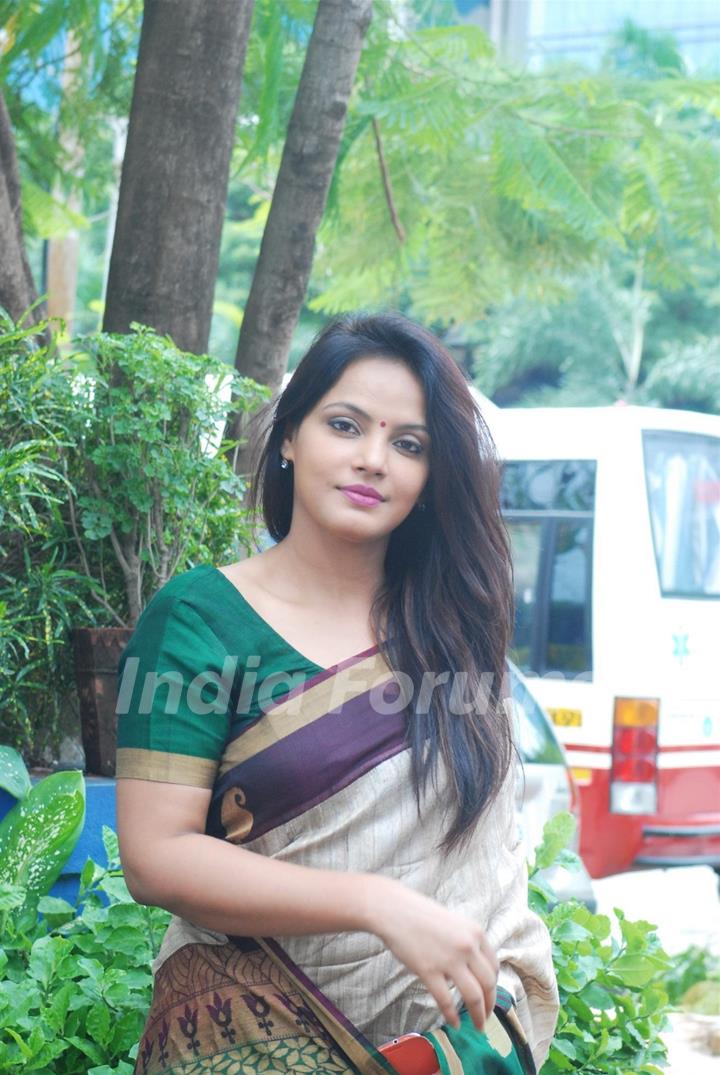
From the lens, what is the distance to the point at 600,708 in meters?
7.66

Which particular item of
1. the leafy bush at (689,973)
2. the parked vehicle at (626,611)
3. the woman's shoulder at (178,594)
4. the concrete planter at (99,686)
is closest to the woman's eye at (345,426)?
the woman's shoulder at (178,594)

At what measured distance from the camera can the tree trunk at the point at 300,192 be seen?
13.1ft

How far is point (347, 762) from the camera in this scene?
1794mm

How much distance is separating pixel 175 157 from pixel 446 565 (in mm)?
2010

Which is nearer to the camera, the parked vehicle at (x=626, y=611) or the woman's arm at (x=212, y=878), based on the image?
the woman's arm at (x=212, y=878)

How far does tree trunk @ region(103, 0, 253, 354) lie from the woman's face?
1825 mm

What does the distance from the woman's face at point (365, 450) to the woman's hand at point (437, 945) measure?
570mm

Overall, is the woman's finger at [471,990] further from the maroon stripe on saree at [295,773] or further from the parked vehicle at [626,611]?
the parked vehicle at [626,611]

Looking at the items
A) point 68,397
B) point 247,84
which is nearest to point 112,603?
point 68,397

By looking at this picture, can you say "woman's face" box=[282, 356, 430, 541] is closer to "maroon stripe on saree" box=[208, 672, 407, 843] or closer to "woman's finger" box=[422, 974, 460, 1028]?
"maroon stripe on saree" box=[208, 672, 407, 843]

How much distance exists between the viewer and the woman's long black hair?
1905mm

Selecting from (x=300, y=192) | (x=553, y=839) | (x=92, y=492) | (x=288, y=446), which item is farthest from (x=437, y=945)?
(x=300, y=192)

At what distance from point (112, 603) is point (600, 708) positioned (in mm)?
4779

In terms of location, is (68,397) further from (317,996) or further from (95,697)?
(317,996)
